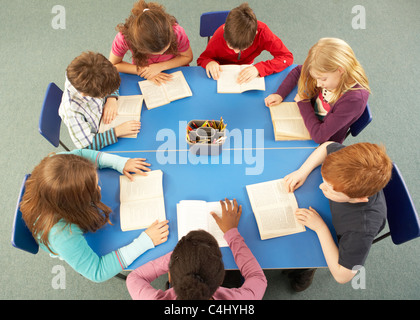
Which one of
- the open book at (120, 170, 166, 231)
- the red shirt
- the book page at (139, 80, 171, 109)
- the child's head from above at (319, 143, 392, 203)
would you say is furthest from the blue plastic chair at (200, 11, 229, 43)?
the child's head from above at (319, 143, 392, 203)

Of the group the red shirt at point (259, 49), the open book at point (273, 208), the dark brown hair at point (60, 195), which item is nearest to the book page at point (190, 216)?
the open book at point (273, 208)

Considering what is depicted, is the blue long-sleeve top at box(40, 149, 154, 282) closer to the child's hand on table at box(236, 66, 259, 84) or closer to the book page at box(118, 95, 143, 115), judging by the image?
the book page at box(118, 95, 143, 115)

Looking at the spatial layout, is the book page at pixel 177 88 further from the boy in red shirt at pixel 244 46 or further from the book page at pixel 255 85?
the book page at pixel 255 85

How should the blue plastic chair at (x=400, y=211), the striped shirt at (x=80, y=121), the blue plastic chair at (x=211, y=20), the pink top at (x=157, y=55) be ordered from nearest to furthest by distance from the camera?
1. the blue plastic chair at (x=400, y=211)
2. the striped shirt at (x=80, y=121)
3. the pink top at (x=157, y=55)
4. the blue plastic chair at (x=211, y=20)

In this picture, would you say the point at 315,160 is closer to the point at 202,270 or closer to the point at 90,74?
the point at 202,270

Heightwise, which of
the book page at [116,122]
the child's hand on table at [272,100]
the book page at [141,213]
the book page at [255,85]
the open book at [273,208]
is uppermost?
the book page at [255,85]

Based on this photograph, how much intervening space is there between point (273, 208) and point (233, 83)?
800 mm

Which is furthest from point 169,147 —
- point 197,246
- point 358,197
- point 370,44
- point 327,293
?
point 370,44

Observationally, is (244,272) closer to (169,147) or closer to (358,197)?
(358,197)

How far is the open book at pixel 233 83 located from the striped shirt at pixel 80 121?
0.68m

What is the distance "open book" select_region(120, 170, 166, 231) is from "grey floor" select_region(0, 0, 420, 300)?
2.23ft

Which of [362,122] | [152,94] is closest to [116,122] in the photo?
[152,94]

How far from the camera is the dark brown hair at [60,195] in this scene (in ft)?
3.54

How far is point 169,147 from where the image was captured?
4.91 ft
